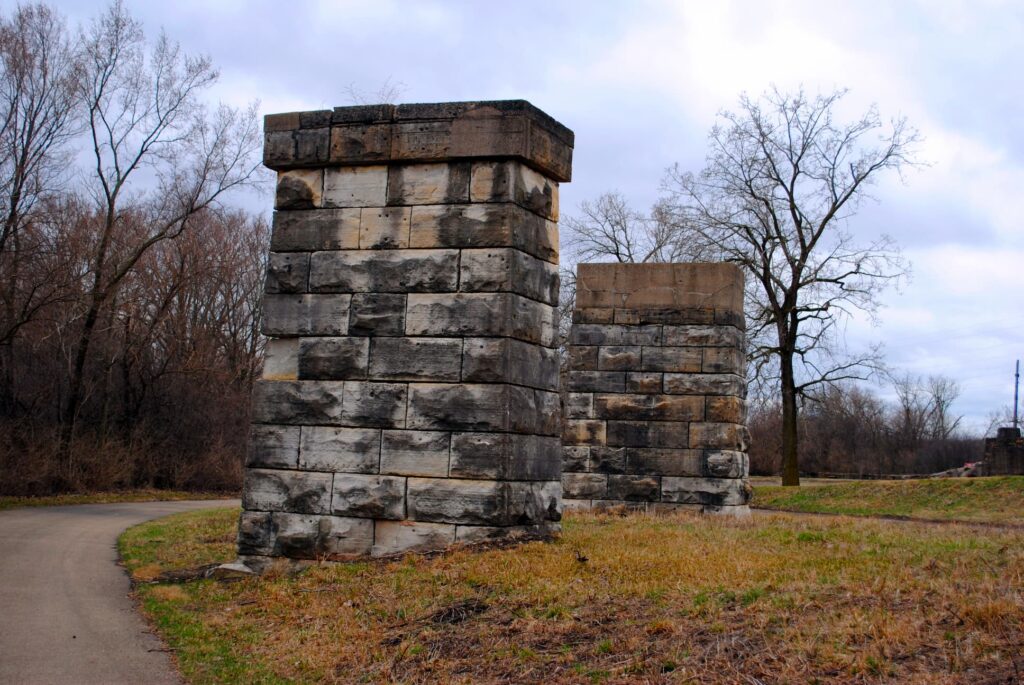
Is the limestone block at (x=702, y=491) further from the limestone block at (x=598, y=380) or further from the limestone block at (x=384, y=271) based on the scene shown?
the limestone block at (x=384, y=271)

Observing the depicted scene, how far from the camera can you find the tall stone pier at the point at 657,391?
15555mm

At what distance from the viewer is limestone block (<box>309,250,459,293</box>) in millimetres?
9328

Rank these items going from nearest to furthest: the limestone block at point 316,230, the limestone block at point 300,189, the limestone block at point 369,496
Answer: the limestone block at point 369,496
the limestone block at point 316,230
the limestone block at point 300,189

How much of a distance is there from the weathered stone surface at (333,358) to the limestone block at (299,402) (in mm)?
82

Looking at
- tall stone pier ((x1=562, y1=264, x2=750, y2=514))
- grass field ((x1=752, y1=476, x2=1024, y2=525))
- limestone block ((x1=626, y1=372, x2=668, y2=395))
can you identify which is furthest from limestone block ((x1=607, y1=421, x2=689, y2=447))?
grass field ((x1=752, y1=476, x2=1024, y2=525))

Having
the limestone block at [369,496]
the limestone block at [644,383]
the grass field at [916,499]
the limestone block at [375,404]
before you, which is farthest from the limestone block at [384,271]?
the grass field at [916,499]

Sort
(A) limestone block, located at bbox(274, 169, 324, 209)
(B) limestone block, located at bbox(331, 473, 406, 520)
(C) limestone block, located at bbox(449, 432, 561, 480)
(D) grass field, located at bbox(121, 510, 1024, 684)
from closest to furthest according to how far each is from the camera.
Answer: (D) grass field, located at bbox(121, 510, 1024, 684) < (C) limestone block, located at bbox(449, 432, 561, 480) < (B) limestone block, located at bbox(331, 473, 406, 520) < (A) limestone block, located at bbox(274, 169, 324, 209)

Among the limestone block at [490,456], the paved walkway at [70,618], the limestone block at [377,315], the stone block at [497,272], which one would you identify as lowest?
the paved walkway at [70,618]

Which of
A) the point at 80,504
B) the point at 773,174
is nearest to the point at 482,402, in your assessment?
the point at 80,504

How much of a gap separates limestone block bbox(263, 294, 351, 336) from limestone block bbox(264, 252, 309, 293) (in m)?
0.08

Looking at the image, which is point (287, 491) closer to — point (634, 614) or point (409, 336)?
point (409, 336)

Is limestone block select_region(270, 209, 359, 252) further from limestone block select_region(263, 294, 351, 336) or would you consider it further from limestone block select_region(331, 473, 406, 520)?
limestone block select_region(331, 473, 406, 520)

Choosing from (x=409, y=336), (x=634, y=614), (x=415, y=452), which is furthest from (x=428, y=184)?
(x=634, y=614)

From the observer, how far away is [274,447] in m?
9.67
